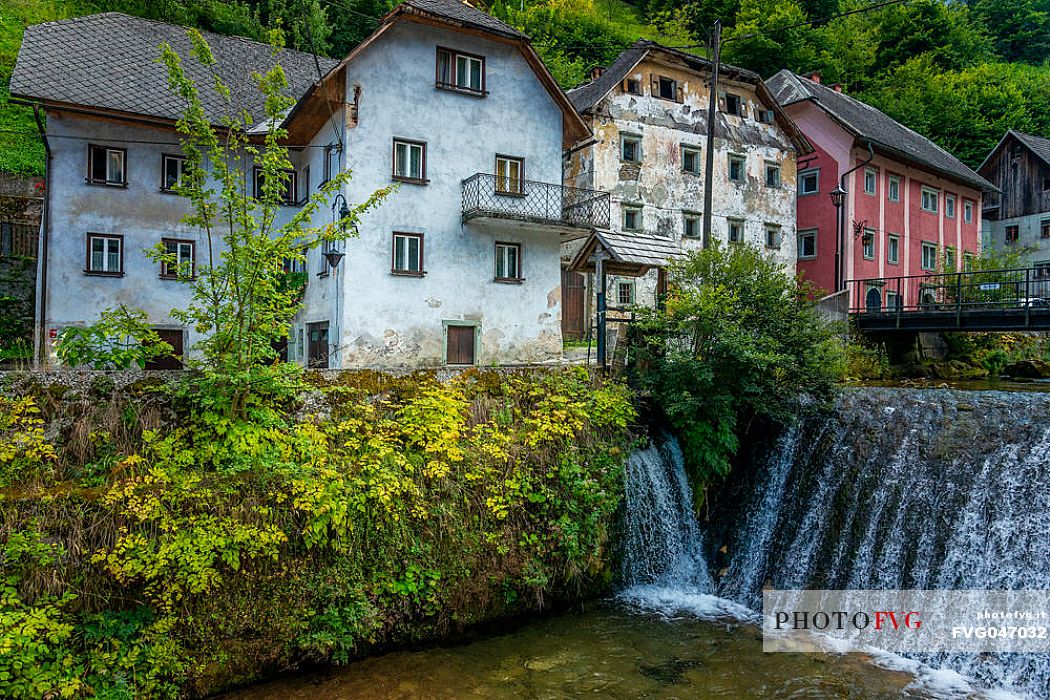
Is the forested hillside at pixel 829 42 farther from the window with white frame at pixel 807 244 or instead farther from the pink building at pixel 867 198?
the window with white frame at pixel 807 244

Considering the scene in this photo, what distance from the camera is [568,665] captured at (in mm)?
8734

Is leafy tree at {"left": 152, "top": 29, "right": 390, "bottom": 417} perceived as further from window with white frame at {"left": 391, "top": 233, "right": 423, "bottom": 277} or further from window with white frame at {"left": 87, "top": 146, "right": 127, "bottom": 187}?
window with white frame at {"left": 87, "top": 146, "right": 127, "bottom": 187}

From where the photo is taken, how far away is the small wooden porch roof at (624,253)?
14133 millimetres

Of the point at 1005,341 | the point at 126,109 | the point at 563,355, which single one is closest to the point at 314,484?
the point at 563,355

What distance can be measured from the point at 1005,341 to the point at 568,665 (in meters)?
23.9

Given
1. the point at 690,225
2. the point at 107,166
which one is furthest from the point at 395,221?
the point at 690,225

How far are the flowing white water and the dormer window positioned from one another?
11.7 m

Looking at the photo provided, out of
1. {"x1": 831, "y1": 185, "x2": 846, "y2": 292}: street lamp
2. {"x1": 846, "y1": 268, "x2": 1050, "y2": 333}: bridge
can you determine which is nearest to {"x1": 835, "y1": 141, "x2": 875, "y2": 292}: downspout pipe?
{"x1": 831, "y1": 185, "x2": 846, "y2": 292}: street lamp

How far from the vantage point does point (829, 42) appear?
141 ft

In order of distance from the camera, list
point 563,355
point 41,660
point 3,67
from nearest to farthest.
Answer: point 41,660 < point 563,355 < point 3,67

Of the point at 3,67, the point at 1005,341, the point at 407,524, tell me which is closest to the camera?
the point at 407,524

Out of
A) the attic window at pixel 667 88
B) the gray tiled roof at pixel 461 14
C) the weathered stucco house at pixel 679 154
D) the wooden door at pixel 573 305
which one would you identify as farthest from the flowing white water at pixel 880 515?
the attic window at pixel 667 88

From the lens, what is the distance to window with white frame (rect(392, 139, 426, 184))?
1764 cm

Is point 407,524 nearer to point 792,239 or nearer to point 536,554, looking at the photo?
point 536,554
